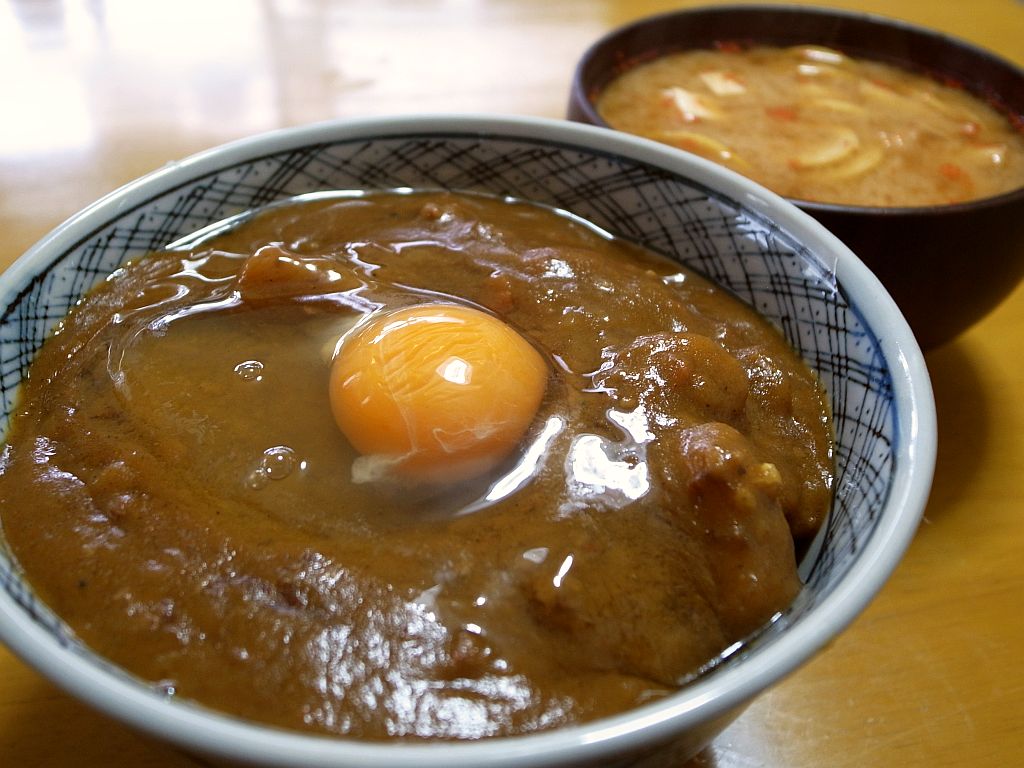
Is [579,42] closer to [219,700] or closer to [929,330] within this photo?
[929,330]

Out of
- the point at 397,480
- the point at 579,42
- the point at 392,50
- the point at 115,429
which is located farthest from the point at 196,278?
the point at 579,42

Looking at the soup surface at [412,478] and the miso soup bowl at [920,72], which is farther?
the miso soup bowl at [920,72]

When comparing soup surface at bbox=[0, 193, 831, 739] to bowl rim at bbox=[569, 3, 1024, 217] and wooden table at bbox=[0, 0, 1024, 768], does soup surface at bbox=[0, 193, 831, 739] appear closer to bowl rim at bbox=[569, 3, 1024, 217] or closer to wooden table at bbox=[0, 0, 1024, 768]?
wooden table at bbox=[0, 0, 1024, 768]

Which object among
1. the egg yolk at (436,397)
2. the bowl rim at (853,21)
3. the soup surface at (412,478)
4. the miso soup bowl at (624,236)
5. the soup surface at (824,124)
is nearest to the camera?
the miso soup bowl at (624,236)

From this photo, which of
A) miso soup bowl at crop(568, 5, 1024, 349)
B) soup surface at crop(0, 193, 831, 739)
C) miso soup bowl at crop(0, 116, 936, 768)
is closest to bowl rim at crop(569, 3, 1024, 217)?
miso soup bowl at crop(568, 5, 1024, 349)

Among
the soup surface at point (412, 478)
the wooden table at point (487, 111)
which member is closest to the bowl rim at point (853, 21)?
the soup surface at point (412, 478)

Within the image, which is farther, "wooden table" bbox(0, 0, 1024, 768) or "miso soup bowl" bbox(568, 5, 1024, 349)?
"miso soup bowl" bbox(568, 5, 1024, 349)

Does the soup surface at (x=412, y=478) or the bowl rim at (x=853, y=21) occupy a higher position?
the bowl rim at (x=853, y=21)

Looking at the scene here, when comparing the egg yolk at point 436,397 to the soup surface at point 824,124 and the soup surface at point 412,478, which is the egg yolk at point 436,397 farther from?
the soup surface at point 824,124
